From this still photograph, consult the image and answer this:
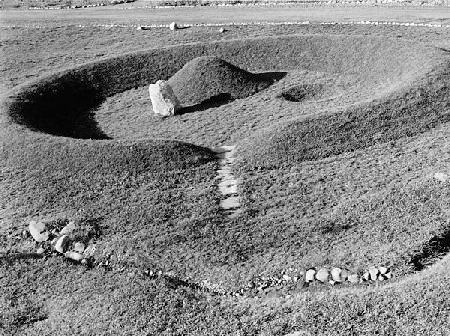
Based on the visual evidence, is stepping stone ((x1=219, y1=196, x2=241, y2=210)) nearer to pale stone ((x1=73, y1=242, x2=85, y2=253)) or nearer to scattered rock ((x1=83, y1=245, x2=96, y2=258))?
scattered rock ((x1=83, y1=245, x2=96, y2=258))

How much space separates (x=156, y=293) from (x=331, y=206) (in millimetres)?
6438

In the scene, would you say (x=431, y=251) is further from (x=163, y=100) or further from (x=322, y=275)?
(x=163, y=100)

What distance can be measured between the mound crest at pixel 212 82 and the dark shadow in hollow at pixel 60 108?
451cm

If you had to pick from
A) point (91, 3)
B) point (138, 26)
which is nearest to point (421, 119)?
point (138, 26)

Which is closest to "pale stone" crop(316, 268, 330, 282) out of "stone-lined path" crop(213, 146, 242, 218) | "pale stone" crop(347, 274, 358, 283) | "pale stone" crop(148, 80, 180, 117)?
"pale stone" crop(347, 274, 358, 283)

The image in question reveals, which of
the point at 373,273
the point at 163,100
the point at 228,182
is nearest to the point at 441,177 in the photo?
the point at 373,273

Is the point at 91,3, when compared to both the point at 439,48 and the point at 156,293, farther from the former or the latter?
the point at 156,293

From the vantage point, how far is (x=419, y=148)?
820 inches

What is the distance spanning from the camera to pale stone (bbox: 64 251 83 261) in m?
16.2

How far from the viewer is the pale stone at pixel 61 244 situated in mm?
16609

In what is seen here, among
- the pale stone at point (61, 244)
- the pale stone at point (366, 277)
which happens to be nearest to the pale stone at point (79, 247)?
the pale stone at point (61, 244)

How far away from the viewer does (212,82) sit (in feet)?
93.1

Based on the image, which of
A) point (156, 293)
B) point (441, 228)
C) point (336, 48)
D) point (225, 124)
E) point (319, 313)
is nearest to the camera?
point (319, 313)

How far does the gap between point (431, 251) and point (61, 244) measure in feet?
34.1
